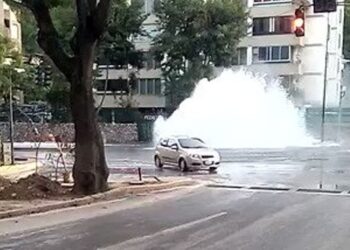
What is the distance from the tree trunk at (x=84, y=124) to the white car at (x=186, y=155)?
524 inches

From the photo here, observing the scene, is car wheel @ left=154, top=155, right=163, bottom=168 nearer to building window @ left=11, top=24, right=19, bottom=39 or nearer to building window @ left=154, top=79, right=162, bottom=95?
building window @ left=11, top=24, right=19, bottom=39

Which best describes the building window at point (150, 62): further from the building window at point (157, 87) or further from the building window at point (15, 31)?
the building window at point (15, 31)

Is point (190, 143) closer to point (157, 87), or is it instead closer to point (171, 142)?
point (171, 142)

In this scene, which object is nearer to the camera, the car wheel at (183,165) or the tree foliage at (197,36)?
the car wheel at (183,165)

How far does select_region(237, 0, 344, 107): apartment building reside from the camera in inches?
2657

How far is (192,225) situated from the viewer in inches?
530

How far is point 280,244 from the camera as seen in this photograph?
11234mm

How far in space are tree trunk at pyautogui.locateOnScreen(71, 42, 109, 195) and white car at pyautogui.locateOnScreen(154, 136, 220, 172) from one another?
13315 mm

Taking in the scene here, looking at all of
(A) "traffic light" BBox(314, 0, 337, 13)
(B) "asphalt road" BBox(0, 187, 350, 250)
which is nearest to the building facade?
(A) "traffic light" BBox(314, 0, 337, 13)

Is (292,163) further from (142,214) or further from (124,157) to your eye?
(142,214)

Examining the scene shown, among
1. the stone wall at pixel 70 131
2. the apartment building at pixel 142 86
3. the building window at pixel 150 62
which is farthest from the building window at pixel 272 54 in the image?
the stone wall at pixel 70 131

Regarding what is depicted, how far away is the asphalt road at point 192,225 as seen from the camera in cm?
1134

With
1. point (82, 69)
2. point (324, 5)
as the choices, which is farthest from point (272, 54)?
point (82, 69)

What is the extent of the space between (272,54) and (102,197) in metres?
52.5
